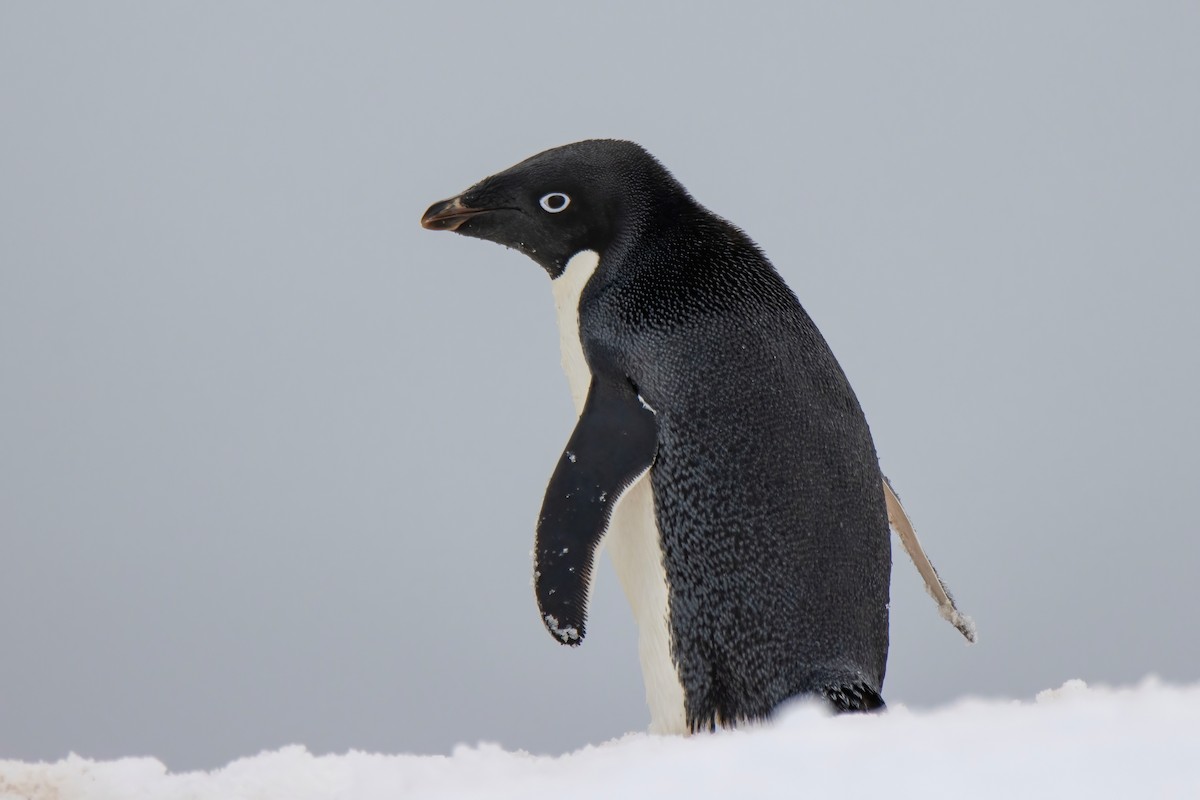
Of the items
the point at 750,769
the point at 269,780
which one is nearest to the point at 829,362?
the point at 750,769

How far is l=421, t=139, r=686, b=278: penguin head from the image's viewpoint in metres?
2.00

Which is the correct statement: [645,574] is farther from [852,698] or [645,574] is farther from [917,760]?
[917,760]

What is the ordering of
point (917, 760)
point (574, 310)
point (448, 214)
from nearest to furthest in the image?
point (917, 760) < point (574, 310) < point (448, 214)

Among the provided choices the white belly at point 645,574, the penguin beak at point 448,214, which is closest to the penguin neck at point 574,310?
the white belly at point 645,574

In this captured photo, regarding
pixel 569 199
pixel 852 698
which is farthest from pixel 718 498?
pixel 569 199

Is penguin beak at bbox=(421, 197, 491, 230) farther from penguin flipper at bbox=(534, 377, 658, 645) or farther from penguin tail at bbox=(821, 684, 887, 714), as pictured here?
penguin tail at bbox=(821, 684, 887, 714)

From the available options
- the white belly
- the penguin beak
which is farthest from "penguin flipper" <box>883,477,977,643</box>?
the penguin beak

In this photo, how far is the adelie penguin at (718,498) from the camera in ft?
5.56

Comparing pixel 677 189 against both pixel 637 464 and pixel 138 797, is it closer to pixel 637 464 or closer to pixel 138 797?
pixel 637 464

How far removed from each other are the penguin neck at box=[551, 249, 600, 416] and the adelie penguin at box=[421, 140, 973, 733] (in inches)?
1.9

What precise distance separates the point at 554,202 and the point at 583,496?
58cm

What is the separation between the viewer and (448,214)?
6.99 ft

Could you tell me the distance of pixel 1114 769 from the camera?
97 cm

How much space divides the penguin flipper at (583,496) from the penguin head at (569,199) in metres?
0.36
